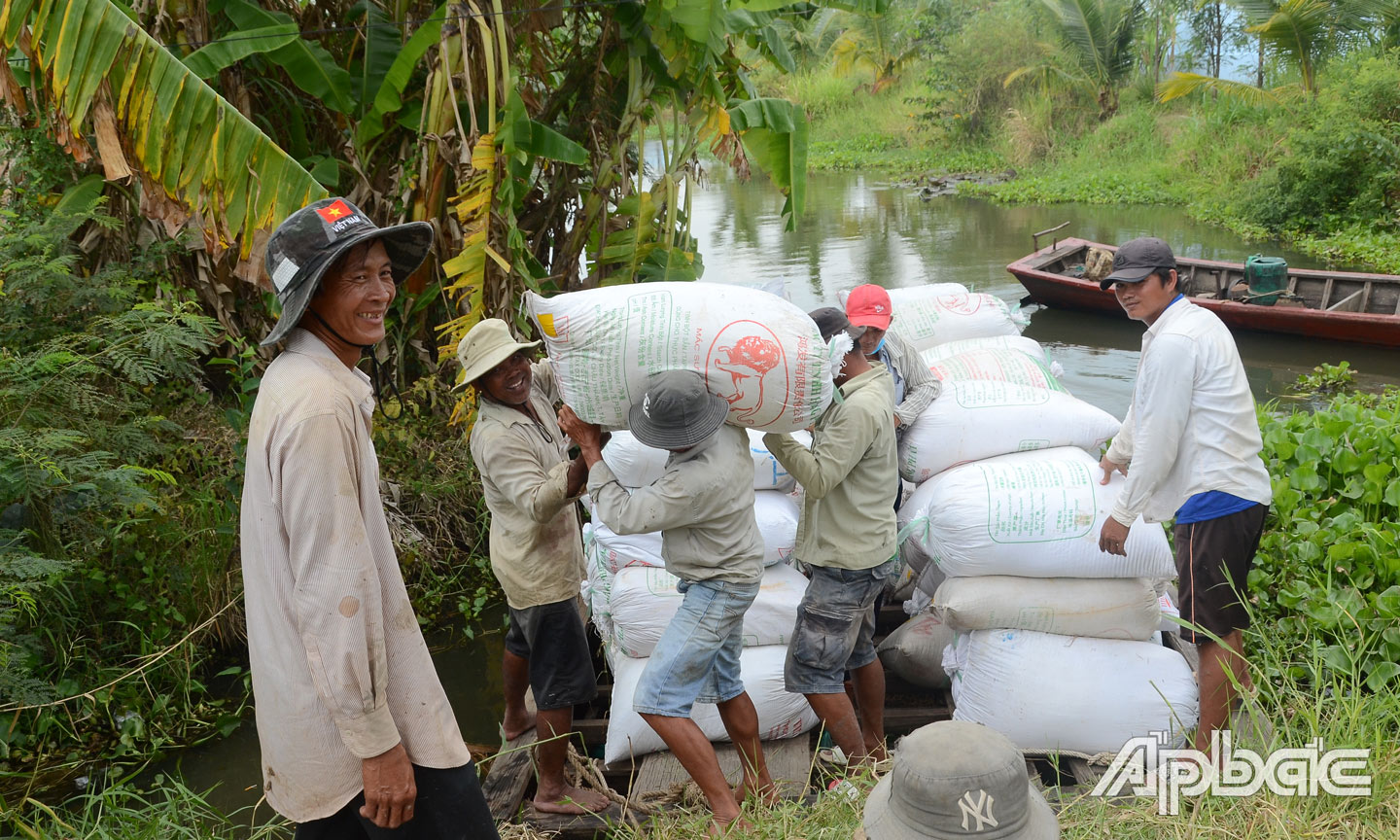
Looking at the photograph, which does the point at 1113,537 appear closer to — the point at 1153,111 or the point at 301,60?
the point at 301,60

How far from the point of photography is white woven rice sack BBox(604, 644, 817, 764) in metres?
3.14

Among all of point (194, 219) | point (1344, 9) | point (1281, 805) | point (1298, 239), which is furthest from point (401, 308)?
point (1344, 9)

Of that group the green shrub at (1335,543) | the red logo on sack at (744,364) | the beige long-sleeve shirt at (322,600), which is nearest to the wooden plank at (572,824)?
the beige long-sleeve shirt at (322,600)

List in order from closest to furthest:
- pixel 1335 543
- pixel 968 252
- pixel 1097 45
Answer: pixel 1335 543, pixel 968 252, pixel 1097 45

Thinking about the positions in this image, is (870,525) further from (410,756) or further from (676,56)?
(676,56)

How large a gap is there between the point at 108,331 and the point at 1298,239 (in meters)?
13.9

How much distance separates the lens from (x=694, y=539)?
2719 mm

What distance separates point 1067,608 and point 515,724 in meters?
1.80

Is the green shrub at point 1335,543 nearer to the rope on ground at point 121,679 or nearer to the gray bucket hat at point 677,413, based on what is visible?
the gray bucket hat at point 677,413

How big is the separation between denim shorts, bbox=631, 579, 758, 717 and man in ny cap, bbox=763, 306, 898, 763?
30 centimetres

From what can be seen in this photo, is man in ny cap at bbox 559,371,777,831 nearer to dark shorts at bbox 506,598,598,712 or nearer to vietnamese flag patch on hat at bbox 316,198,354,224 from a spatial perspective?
dark shorts at bbox 506,598,598,712

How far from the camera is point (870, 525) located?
2.96 metres

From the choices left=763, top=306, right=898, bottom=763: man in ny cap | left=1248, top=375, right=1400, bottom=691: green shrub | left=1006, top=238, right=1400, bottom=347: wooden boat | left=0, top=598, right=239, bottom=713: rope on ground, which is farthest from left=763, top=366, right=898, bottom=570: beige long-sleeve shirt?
left=1006, top=238, right=1400, bottom=347: wooden boat

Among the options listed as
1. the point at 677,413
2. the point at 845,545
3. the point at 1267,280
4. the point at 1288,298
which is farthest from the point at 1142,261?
the point at 1288,298
